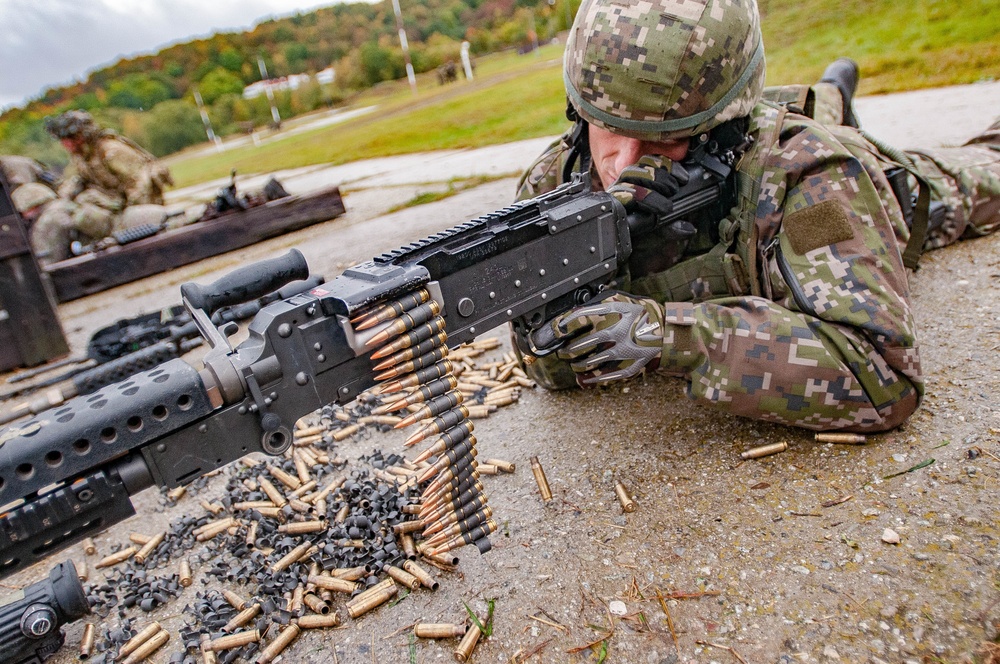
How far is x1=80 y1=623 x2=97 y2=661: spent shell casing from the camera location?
2.27m

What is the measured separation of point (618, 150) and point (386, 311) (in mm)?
1539

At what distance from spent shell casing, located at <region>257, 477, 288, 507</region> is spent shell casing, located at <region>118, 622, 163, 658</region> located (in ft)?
2.41

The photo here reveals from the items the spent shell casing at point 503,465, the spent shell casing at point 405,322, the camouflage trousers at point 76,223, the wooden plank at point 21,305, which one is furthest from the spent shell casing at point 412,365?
the camouflage trousers at point 76,223

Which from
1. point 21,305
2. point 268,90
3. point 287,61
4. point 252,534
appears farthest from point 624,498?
point 287,61

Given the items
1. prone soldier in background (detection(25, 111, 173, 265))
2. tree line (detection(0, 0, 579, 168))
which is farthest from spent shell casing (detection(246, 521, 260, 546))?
tree line (detection(0, 0, 579, 168))

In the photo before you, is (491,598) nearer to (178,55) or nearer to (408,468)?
(408,468)

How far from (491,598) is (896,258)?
6.65 feet

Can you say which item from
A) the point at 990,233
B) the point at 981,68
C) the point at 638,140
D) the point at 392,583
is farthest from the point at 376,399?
the point at 981,68

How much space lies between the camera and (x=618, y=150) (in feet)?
9.50

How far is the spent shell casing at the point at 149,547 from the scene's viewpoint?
2707 mm

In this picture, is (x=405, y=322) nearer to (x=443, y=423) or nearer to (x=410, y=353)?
(x=410, y=353)

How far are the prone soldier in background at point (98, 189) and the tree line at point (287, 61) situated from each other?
39744 millimetres

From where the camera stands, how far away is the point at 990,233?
163 inches

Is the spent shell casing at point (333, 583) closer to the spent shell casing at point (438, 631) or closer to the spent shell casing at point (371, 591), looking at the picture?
the spent shell casing at point (371, 591)
